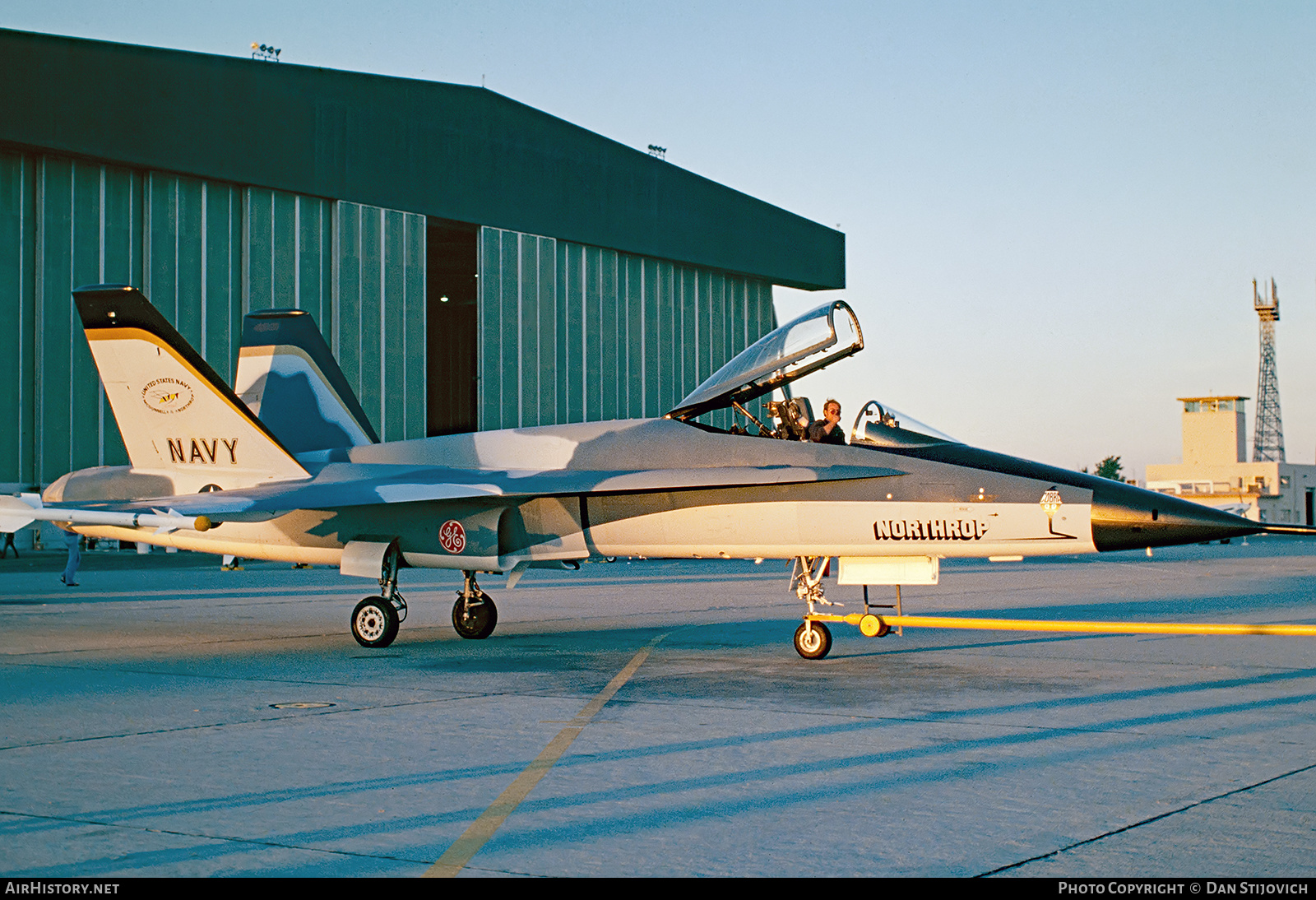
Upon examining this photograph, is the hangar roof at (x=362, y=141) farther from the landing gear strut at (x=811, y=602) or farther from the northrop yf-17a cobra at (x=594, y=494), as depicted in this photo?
the landing gear strut at (x=811, y=602)

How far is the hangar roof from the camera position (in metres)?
35.9

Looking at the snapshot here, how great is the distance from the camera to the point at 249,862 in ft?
15.1

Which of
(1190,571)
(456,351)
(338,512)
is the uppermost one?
(456,351)

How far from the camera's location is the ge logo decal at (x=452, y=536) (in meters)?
13.0

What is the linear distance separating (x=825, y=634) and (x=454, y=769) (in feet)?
19.5

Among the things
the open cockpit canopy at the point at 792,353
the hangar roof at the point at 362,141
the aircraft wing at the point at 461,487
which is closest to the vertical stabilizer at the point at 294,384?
the aircraft wing at the point at 461,487

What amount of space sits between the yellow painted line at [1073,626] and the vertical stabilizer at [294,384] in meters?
7.39

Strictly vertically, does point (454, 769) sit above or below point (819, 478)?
below

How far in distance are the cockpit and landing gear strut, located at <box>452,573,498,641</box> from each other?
3.72 m

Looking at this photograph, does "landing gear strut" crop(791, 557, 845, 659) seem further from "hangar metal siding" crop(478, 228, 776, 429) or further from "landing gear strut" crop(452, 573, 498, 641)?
"hangar metal siding" crop(478, 228, 776, 429)

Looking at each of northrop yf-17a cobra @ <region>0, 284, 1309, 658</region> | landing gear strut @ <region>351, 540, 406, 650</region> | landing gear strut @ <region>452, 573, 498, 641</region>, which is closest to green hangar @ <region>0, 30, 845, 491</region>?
northrop yf-17a cobra @ <region>0, 284, 1309, 658</region>

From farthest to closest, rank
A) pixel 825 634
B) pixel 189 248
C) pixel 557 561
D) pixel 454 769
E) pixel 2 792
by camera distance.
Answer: pixel 189 248 → pixel 557 561 → pixel 825 634 → pixel 454 769 → pixel 2 792

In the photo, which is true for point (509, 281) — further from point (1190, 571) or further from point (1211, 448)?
point (1211, 448)

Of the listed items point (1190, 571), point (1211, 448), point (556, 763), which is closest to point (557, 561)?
point (556, 763)
